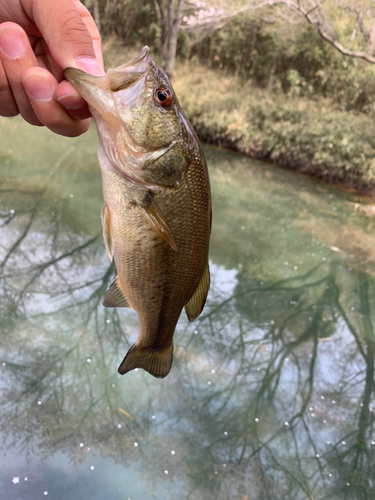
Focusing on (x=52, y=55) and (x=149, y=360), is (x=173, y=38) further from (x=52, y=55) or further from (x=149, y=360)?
(x=149, y=360)

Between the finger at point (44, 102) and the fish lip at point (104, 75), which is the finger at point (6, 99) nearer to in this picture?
the finger at point (44, 102)

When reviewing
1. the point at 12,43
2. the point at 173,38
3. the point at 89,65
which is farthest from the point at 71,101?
the point at 173,38

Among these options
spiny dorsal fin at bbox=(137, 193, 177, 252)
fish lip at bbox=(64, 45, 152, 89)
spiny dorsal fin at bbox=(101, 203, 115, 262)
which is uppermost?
fish lip at bbox=(64, 45, 152, 89)

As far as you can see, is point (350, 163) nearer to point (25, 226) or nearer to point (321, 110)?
point (321, 110)

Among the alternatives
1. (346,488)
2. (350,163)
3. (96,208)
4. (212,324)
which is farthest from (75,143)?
(346,488)

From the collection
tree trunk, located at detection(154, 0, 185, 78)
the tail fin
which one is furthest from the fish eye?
tree trunk, located at detection(154, 0, 185, 78)

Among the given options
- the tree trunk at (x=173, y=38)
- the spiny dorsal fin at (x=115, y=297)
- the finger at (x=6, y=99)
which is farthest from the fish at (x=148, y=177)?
the tree trunk at (x=173, y=38)

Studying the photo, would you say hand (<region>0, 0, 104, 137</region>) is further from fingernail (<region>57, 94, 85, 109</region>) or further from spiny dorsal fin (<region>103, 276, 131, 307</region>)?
spiny dorsal fin (<region>103, 276, 131, 307</region>)
